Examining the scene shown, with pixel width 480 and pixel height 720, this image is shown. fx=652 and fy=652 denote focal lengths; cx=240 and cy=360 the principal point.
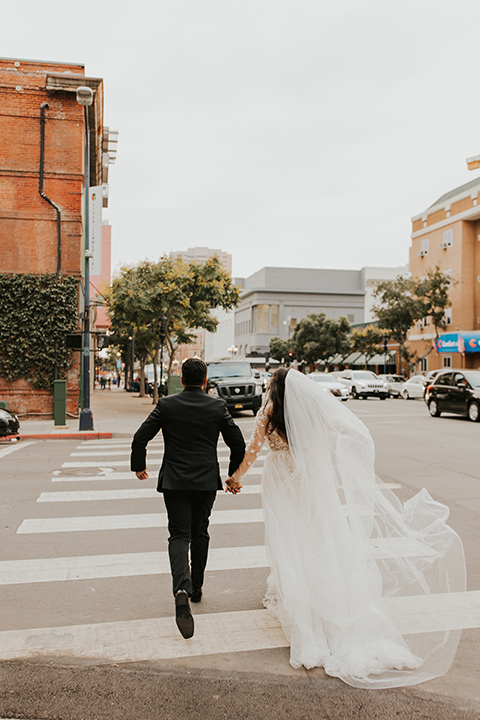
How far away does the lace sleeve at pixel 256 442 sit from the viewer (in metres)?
4.46

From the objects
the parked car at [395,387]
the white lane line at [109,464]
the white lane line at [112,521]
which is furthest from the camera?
the parked car at [395,387]

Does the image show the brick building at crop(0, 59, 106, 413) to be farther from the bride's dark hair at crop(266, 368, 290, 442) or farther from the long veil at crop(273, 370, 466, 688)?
the long veil at crop(273, 370, 466, 688)

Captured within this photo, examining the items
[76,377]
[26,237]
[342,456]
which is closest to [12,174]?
[26,237]

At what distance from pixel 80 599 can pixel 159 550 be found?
1.42 m

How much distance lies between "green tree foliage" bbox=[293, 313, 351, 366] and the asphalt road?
63101 millimetres

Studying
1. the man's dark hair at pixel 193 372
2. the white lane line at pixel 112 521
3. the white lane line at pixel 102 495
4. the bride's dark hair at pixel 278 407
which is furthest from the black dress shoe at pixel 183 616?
the white lane line at pixel 102 495

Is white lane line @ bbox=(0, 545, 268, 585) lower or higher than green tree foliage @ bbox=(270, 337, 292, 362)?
lower

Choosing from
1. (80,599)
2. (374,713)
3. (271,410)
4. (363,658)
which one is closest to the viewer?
(374,713)

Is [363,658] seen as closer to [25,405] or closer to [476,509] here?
[476,509]

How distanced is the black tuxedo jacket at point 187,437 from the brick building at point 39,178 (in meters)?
17.3

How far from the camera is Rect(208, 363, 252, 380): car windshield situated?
23781mm

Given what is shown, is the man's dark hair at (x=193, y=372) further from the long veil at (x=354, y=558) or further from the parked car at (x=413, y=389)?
the parked car at (x=413, y=389)

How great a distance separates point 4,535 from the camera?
6.73m

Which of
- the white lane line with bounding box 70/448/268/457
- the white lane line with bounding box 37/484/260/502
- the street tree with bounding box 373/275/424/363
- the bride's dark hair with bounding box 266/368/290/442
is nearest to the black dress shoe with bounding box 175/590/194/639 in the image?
the bride's dark hair with bounding box 266/368/290/442
